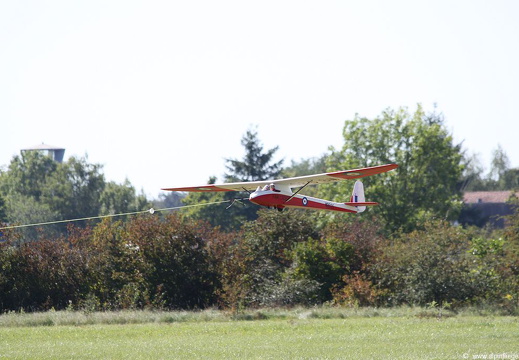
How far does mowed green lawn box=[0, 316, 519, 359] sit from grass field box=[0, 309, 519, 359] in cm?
2

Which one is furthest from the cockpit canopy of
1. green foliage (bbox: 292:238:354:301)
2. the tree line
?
green foliage (bbox: 292:238:354:301)

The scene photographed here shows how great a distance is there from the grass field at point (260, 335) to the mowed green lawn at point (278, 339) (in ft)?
0.08

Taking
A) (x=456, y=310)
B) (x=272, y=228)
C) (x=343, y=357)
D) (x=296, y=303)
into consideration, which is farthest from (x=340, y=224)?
(x=343, y=357)

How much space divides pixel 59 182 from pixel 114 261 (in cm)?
5121

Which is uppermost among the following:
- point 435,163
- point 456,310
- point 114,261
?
point 435,163

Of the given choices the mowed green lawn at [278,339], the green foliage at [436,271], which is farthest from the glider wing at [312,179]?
the green foliage at [436,271]

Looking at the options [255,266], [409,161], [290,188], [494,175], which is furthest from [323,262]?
[494,175]

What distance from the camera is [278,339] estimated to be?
2189cm

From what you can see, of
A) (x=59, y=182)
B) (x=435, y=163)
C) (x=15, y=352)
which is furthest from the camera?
(x=59, y=182)

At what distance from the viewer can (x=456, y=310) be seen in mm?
29250

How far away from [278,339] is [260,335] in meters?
1.18

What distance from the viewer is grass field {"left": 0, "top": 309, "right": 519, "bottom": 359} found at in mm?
19219

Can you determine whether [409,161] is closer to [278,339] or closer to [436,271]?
[436,271]

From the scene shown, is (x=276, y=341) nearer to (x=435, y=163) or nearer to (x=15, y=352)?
(x=15, y=352)
